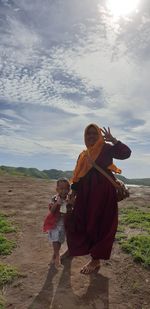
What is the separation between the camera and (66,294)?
5.14 meters

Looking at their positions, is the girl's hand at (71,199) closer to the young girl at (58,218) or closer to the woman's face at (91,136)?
the young girl at (58,218)

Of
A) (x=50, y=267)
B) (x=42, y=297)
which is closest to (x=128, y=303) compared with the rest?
(x=42, y=297)

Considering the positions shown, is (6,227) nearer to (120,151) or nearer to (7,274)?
(7,274)

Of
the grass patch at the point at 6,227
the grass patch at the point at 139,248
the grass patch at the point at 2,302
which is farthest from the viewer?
the grass patch at the point at 6,227

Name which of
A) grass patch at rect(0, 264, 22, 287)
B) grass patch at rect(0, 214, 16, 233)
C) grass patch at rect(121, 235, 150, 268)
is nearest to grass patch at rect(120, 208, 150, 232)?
grass patch at rect(121, 235, 150, 268)

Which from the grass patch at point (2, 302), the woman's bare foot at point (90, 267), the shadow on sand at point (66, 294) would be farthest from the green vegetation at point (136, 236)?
the grass patch at point (2, 302)

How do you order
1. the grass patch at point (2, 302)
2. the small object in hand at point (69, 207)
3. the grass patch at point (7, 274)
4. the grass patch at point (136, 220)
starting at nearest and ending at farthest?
1. the grass patch at point (2, 302)
2. the grass patch at point (7, 274)
3. the small object in hand at point (69, 207)
4. the grass patch at point (136, 220)

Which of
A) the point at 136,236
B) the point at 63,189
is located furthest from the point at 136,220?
the point at 63,189

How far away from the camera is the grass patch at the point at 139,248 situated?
22.2 ft

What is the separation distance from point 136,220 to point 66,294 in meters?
5.62

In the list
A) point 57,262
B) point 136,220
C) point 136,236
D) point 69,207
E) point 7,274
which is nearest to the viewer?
point 7,274

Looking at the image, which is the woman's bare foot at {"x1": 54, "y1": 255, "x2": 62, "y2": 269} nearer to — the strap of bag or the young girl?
the young girl

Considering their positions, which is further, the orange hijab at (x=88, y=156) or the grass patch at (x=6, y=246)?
the grass patch at (x=6, y=246)

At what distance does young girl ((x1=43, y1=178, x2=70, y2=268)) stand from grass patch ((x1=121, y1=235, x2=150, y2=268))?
5.17 ft
